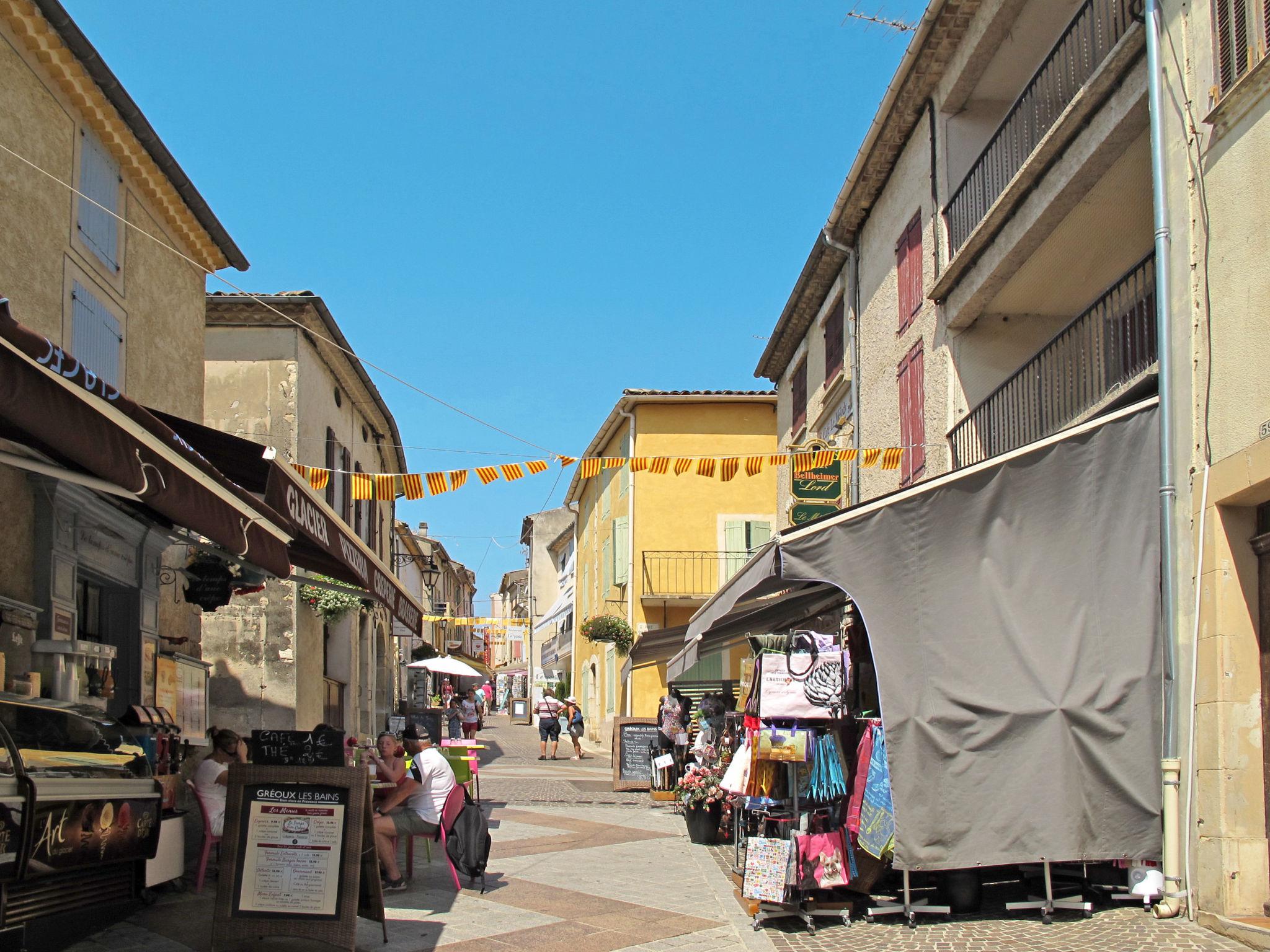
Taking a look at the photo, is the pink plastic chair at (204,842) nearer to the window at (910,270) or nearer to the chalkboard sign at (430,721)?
the window at (910,270)

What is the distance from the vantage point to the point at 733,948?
7.07 m

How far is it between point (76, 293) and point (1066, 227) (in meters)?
8.61

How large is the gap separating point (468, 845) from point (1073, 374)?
660cm

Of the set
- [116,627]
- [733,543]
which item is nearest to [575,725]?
[733,543]

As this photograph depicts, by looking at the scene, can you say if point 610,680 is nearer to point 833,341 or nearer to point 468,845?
point 833,341

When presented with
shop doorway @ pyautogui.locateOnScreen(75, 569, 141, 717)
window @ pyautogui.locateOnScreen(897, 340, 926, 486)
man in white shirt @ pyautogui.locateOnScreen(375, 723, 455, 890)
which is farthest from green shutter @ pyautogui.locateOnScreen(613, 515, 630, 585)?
man in white shirt @ pyautogui.locateOnScreen(375, 723, 455, 890)

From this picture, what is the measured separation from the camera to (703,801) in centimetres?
1132

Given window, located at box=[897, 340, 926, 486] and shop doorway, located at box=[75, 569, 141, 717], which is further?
window, located at box=[897, 340, 926, 486]

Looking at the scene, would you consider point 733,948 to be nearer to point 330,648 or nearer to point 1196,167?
point 1196,167

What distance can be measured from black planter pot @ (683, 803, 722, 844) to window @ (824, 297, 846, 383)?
7.58 meters

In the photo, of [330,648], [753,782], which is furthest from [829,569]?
[330,648]

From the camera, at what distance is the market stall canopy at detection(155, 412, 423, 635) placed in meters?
7.38

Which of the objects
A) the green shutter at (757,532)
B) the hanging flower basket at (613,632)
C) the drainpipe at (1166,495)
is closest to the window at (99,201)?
the drainpipe at (1166,495)

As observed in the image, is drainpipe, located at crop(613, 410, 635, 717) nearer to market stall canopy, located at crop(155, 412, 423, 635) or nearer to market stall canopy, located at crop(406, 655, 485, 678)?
market stall canopy, located at crop(406, 655, 485, 678)
